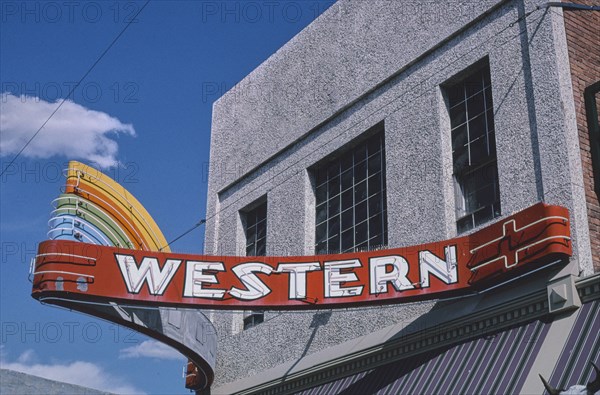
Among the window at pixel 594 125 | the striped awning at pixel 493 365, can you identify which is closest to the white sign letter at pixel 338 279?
the striped awning at pixel 493 365

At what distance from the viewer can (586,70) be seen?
1237 cm

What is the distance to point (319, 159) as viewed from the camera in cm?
1631

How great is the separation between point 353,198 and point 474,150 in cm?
294

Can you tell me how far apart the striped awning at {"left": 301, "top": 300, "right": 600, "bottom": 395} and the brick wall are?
3.82 ft

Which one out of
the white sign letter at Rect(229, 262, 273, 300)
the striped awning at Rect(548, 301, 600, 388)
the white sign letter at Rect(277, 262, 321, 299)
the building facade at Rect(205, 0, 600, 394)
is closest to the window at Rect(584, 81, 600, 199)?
the building facade at Rect(205, 0, 600, 394)

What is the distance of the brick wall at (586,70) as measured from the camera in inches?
449

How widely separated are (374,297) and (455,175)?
241 cm

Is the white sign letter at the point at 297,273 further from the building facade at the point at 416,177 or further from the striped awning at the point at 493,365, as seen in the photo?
the striped awning at the point at 493,365

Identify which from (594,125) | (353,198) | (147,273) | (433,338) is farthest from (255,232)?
(594,125)

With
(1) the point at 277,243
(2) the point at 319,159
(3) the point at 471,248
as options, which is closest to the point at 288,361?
(1) the point at 277,243

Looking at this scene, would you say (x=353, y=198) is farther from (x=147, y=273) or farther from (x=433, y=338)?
(x=147, y=273)

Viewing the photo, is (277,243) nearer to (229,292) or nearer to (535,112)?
(229,292)

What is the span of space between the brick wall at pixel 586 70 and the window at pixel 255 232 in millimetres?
7240

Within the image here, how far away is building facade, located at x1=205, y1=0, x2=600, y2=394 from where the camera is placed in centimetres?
1123
